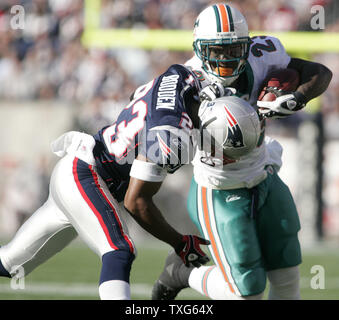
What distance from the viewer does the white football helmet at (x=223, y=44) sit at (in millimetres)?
3227

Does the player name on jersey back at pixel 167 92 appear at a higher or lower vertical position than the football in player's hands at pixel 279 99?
higher

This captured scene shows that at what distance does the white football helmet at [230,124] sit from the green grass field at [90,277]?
1622mm

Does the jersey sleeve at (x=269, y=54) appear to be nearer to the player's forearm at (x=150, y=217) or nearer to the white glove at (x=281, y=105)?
the white glove at (x=281, y=105)

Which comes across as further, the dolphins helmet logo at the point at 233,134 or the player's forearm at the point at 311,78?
the player's forearm at the point at 311,78

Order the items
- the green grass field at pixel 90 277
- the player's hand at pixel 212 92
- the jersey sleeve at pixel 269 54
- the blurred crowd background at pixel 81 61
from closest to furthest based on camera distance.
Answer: the player's hand at pixel 212 92 → the jersey sleeve at pixel 269 54 → the green grass field at pixel 90 277 → the blurred crowd background at pixel 81 61

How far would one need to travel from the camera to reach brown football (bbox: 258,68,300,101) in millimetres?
3199

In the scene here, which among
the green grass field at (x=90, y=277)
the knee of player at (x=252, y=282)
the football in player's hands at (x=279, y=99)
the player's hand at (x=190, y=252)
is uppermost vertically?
the football in player's hands at (x=279, y=99)

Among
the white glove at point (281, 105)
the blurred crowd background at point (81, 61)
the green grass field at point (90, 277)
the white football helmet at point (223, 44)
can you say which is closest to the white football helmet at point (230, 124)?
the white glove at point (281, 105)

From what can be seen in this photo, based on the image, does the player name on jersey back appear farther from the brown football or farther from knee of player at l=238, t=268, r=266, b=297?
knee of player at l=238, t=268, r=266, b=297

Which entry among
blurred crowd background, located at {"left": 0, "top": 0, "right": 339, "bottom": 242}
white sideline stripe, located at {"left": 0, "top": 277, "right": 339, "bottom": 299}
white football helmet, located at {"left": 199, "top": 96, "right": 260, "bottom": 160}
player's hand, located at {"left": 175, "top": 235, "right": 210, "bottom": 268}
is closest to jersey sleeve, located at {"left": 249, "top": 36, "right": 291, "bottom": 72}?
white football helmet, located at {"left": 199, "top": 96, "right": 260, "bottom": 160}

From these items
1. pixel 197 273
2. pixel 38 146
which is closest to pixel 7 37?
pixel 38 146

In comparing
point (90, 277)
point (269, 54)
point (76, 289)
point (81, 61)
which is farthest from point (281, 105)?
point (81, 61)

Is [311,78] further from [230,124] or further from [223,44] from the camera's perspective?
[230,124]

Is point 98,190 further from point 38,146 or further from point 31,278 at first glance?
point 38,146
